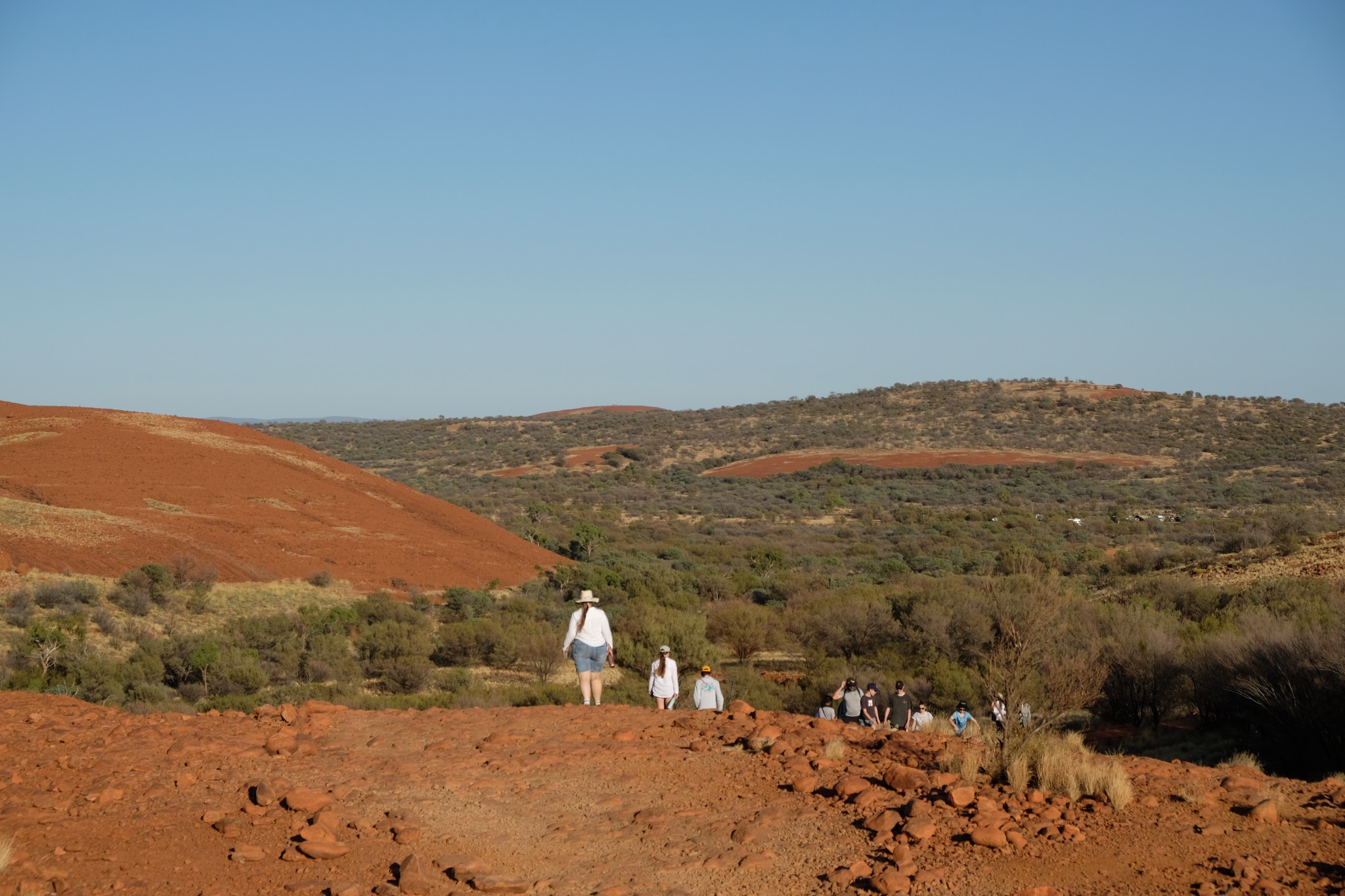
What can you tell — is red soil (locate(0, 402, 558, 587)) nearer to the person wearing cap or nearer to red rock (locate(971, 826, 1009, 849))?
the person wearing cap

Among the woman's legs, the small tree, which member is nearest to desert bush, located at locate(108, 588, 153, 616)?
the small tree

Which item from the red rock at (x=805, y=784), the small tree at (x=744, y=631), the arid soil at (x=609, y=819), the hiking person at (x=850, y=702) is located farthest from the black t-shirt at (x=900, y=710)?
the small tree at (x=744, y=631)

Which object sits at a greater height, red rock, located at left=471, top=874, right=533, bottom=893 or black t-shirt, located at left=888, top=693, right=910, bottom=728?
red rock, located at left=471, top=874, right=533, bottom=893

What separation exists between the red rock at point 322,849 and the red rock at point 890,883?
9.23 feet

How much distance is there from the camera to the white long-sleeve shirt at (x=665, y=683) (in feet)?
33.4

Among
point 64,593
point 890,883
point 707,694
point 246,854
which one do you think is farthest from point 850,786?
point 64,593

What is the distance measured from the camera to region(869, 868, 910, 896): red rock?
490 cm

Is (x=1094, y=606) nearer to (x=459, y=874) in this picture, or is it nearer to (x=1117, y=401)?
(x=459, y=874)

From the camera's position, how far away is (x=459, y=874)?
510 centimetres

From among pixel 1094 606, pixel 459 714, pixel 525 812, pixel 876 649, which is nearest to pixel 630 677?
pixel 876 649

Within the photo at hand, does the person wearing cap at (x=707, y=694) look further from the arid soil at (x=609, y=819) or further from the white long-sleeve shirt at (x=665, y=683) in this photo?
the arid soil at (x=609, y=819)

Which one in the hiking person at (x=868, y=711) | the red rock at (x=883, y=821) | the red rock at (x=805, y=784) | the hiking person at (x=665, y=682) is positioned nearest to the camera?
the red rock at (x=883, y=821)

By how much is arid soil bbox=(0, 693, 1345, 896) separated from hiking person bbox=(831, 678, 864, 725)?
311cm

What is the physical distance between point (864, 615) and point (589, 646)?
33.8 ft
